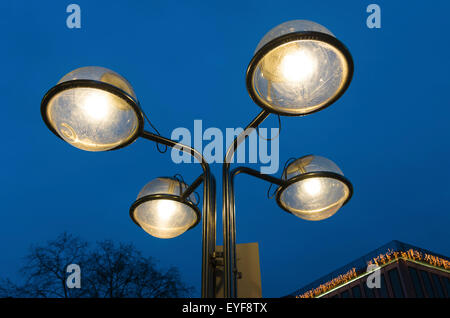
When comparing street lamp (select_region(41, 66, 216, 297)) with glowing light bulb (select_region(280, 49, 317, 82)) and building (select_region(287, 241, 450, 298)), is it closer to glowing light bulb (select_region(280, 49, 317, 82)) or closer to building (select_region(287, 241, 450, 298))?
glowing light bulb (select_region(280, 49, 317, 82))

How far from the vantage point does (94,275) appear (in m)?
16.9

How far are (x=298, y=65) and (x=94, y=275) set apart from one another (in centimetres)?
1734

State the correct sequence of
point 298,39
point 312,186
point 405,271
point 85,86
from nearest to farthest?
point 298,39, point 85,86, point 312,186, point 405,271

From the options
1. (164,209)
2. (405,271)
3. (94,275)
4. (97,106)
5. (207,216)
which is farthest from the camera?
(405,271)

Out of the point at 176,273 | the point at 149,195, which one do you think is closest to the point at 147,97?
the point at 176,273

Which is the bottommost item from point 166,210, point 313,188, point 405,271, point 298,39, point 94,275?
point 166,210

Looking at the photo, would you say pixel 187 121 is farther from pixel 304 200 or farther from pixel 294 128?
pixel 304 200

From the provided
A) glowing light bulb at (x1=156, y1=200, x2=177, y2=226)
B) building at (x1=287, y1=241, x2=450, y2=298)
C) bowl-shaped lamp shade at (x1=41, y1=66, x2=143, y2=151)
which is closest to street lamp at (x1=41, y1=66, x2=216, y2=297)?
bowl-shaped lamp shade at (x1=41, y1=66, x2=143, y2=151)

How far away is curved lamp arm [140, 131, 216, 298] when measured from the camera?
8.70ft

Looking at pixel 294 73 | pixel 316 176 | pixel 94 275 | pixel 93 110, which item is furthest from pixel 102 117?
pixel 94 275

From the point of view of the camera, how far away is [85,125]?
2750 millimetres

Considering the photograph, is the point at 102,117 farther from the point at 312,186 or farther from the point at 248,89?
the point at 312,186
